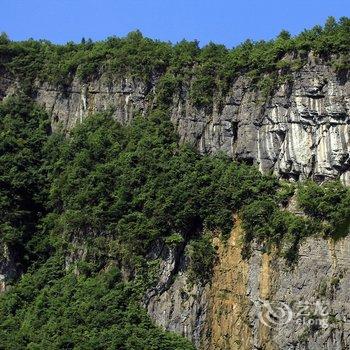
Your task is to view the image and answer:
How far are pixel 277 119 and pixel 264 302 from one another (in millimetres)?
5876

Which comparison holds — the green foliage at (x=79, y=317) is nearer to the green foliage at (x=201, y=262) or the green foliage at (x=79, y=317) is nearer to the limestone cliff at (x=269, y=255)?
the limestone cliff at (x=269, y=255)

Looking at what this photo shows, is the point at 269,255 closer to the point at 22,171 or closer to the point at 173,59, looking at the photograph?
the point at 173,59

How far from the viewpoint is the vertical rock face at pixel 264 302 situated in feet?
81.5

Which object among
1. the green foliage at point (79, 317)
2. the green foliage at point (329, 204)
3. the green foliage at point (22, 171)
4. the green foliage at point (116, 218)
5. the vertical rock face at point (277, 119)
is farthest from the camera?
the green foliage at point (22, 171)

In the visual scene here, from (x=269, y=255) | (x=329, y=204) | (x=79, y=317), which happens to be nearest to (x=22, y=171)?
(x=79, y=317)

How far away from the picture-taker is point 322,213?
84.7 ft

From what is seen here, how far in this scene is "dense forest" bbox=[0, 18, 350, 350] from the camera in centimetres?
2636

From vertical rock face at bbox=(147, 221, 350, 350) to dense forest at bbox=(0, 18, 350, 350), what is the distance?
16.1 inches

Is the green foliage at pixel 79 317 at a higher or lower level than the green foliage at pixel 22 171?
lower

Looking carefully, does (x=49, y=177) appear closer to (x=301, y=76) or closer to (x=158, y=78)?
(x=158, y=78)

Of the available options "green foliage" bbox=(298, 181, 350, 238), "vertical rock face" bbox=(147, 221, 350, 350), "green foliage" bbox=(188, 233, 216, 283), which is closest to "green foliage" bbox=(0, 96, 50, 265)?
"vertical rock face" bbox=(147, 221, 350, 350)

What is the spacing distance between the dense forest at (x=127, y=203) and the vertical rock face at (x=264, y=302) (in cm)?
41

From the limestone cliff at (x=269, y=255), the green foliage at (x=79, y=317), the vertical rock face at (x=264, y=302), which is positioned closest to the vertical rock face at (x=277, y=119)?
the limestone cliff at (x=269, y=255)

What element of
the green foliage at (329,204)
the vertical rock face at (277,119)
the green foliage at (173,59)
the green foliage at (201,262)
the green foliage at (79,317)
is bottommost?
the green foliage at (79,317)
